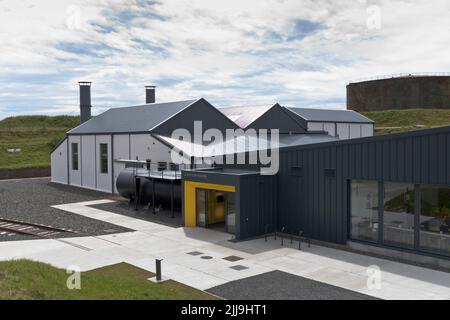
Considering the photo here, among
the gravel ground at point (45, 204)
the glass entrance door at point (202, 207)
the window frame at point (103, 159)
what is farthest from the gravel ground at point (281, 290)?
the window frame at point (103, 159)

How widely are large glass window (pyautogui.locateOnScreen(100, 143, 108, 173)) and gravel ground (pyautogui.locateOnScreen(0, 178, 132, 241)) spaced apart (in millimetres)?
2105

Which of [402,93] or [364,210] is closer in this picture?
[364,210]

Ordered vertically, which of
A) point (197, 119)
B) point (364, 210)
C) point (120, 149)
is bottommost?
point (364, 210)

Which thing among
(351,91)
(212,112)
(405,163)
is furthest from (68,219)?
(351,91)

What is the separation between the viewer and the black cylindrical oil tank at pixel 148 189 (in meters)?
26.3

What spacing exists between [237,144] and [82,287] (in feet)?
47.0

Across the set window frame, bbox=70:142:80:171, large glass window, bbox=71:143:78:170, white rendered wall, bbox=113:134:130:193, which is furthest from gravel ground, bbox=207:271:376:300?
large glass window, bbox=71:143:78:170

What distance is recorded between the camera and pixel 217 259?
16.8 metres

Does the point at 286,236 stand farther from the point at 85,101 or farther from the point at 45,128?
the point at 45,128

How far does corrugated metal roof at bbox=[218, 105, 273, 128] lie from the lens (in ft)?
131

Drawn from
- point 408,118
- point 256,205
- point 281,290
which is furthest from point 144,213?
point 408,118

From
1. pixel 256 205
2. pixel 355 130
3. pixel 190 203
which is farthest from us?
pixel 355 130

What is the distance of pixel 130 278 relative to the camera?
550 inches
